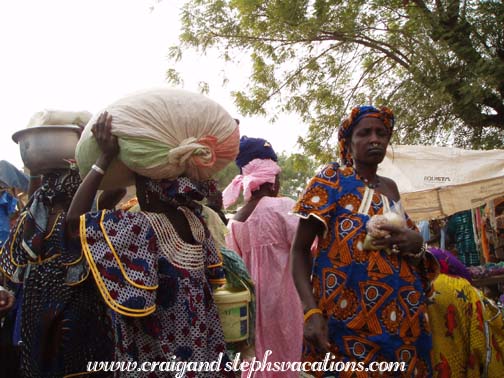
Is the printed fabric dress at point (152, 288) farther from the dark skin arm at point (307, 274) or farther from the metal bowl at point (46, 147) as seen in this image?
the metal bowl at point (46, 147)

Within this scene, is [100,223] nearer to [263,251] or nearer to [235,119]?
[235,119]

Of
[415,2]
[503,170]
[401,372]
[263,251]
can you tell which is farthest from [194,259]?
[415,2]

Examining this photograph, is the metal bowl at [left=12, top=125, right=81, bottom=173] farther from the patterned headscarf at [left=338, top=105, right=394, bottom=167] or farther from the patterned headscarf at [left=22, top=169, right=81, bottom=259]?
the patterned headscarf at [left=338, top=105, right=394, bottom=167]

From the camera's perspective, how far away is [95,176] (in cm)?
205

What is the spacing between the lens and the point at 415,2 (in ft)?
29.1

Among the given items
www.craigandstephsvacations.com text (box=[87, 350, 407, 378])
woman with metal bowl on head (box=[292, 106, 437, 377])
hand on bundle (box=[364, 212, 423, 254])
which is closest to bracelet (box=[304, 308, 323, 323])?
woman with metal bowl on head (box=[292, 106, 437, 377])

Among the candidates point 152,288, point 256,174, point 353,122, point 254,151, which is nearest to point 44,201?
point 152,288

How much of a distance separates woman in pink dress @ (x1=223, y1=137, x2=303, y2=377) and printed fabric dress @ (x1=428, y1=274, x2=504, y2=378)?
148 centimetres

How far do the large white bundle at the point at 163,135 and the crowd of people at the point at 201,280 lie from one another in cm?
7

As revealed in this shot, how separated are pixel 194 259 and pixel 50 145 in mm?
1219

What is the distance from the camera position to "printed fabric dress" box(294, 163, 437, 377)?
7.36 feet

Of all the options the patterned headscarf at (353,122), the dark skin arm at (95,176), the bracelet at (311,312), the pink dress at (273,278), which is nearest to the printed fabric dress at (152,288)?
the dark skin arm at (95,176)

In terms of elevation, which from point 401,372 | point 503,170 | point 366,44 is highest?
point 366,44

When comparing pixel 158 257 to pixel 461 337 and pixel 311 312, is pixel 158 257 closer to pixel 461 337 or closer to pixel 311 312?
pixel 311 312
